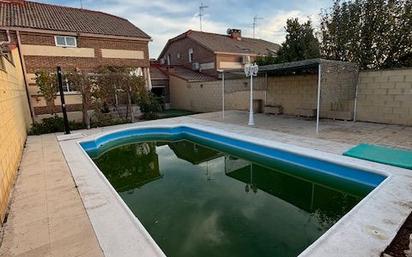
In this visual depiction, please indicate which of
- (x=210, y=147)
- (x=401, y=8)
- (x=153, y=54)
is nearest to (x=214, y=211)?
(x=210, y=147)

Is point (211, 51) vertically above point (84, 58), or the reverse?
point (211, 51)

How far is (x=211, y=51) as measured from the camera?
20281mm

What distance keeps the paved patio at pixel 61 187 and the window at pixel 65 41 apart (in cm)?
581

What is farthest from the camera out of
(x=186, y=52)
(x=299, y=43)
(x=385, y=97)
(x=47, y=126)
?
(x=186, y=52)

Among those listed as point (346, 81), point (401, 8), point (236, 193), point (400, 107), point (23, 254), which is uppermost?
point (401, 8)

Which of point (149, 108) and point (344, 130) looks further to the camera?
point (149, 108)

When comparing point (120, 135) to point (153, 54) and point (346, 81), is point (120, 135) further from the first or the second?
point (153, 54)

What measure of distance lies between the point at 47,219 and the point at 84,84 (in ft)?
28.1

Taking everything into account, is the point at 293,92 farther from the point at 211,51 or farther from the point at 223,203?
the point at 211,51

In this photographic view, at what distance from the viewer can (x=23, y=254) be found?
2904mm

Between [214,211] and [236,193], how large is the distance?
0.98 meters

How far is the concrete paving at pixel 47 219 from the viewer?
2980 millimetres

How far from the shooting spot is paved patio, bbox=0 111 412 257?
3086mm

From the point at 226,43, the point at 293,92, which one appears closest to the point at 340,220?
the point at 293,92
